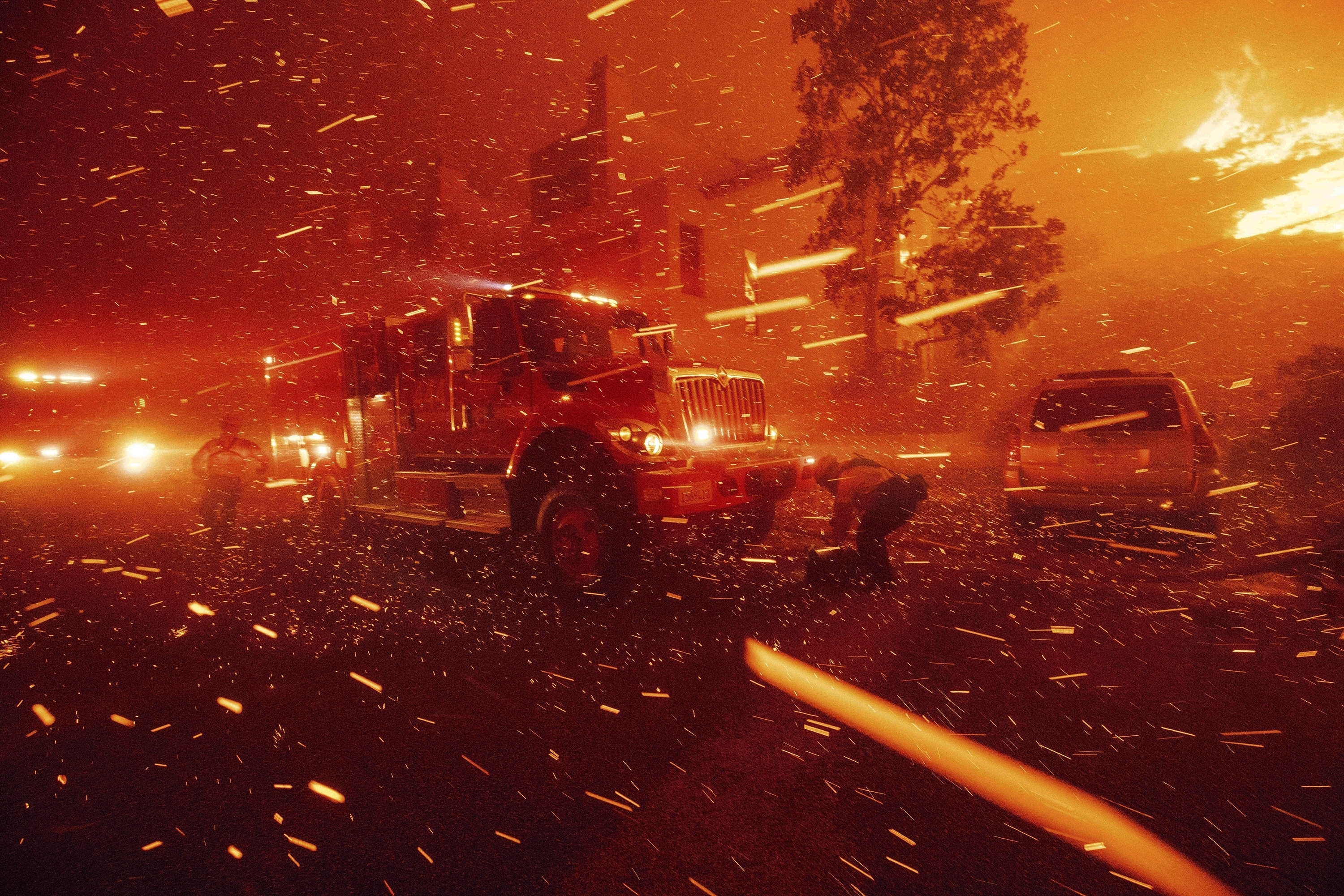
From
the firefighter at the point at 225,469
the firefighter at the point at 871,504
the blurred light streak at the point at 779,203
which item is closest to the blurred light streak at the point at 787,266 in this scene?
the blurred light streak at the point at 779,203

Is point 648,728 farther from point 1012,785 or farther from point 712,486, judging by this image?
point 712,486

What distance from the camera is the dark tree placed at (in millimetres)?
15086

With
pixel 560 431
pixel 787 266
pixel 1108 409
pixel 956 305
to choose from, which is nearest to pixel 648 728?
pixel 560 431

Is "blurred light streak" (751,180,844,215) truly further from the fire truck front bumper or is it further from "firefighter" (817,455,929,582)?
"firefighter" (817,455,929,582)

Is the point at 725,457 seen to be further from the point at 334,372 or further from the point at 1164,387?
the point at 334,372

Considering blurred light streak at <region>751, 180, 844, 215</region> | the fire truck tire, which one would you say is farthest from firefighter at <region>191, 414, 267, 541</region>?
blurred light streak at <region>751, 180, 844, 215</region>

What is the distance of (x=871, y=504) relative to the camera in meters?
5.72

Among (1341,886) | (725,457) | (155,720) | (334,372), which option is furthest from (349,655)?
(334,372)

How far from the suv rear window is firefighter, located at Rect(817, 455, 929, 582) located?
8.62 feet

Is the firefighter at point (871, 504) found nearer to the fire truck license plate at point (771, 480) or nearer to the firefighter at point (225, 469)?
the fire truck license plate at point (771, 480)

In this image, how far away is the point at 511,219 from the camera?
2366 centimetres

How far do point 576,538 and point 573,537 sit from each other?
1.3 inches

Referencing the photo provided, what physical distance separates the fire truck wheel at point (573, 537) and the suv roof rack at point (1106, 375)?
18.4ft

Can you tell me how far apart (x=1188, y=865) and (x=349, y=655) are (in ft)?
15.0
